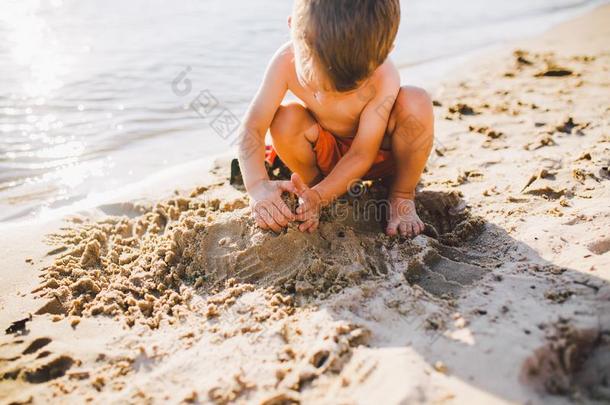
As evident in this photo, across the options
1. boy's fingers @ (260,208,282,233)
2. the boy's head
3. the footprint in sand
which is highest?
the boy's head

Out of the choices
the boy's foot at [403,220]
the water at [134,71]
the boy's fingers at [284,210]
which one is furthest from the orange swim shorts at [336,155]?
the water at [134,71]

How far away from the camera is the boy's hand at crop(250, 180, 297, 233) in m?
2.13

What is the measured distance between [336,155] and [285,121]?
1.12ft

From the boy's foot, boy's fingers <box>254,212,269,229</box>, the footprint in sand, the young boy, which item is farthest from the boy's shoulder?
the footprint in sand

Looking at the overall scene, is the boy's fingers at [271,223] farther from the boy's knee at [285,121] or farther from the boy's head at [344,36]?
the boy's head at [344,36]

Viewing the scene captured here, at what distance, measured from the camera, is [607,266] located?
1.80 m

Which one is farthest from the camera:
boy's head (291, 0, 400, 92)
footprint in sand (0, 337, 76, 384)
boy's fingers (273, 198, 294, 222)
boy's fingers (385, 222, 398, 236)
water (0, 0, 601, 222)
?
water (0, 0, 601, 222)

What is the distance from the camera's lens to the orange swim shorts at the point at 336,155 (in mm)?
2463

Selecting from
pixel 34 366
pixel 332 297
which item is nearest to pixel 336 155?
pixel 332 297

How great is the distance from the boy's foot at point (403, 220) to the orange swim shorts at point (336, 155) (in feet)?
0.73

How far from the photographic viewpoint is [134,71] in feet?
16.0

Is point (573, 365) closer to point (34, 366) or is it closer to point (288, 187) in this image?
point (288, 187)

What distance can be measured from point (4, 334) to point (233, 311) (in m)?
0.83

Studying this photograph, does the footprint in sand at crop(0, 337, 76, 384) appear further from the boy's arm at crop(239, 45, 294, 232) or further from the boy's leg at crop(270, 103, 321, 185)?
the boy's leg at crop(270, 103, 321, 185)
